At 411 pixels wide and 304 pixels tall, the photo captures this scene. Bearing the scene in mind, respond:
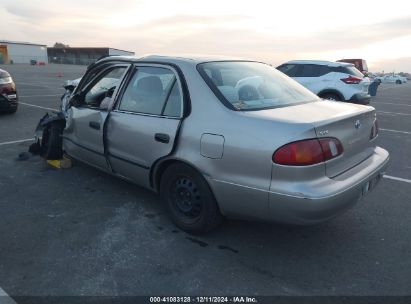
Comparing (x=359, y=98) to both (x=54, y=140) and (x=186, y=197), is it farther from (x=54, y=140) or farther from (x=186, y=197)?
(x=186, y=197)

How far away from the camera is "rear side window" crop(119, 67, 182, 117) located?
345 cm

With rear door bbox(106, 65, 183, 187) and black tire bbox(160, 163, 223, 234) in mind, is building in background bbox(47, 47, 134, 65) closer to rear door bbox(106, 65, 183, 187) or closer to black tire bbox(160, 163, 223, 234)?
rear door bbox(106, 65, 183, 187)

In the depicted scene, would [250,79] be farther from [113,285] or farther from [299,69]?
[299,69]

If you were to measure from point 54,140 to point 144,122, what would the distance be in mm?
2284

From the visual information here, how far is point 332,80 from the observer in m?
10.7

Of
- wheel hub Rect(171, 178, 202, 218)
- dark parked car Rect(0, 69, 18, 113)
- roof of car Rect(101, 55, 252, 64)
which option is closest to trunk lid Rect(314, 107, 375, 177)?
wheel hub Rect(171, 178, 202, 218)

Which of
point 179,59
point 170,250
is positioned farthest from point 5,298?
point 179,59

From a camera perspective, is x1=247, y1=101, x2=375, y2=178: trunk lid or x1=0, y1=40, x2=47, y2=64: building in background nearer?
x1=247, y1=101, x2=375, y2=178: trunk lid

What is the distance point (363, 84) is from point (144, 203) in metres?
8.91

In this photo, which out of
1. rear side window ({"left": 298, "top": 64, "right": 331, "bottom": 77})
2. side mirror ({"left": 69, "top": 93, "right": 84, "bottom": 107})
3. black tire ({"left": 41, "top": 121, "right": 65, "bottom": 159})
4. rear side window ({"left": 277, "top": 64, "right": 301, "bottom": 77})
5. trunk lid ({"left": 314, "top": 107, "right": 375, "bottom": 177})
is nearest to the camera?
trunk lid ({"left": 314, "top": 107, "right": 375, "bottom": 177})

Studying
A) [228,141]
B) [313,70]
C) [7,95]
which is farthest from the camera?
[313,70]

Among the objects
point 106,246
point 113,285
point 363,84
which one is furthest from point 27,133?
point 363,84

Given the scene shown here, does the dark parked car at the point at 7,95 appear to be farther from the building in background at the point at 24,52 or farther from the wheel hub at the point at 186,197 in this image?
the building in background at the point at 24,52

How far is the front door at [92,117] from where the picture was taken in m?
4.11
